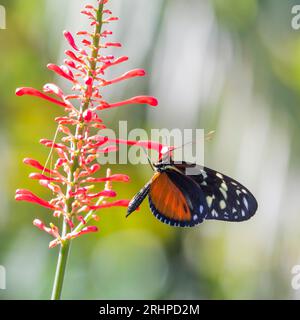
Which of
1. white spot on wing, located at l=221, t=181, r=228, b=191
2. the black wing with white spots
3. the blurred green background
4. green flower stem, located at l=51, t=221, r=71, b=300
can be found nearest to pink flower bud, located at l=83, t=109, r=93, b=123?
green flower stem, located at l=51, t=221, r=71, b=300

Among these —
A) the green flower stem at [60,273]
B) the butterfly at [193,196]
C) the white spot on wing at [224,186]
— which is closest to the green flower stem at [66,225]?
the green flower stem at [60,273]

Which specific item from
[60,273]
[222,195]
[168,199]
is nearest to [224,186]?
[222,195]

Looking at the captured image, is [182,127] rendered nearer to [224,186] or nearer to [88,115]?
[224,186]

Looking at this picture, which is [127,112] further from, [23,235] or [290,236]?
[290,236]

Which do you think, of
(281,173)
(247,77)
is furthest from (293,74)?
(281,173)

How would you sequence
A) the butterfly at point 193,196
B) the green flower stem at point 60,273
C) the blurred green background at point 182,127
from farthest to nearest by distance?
1. the blurred green background at point 182,127
2. the butterfly at point 193,196
3. the green flower stem at point 60,273

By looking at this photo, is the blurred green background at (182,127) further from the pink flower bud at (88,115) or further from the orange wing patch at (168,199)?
the pink flower bud at (88,115)

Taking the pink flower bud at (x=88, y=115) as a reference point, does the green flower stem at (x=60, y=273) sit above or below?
below
